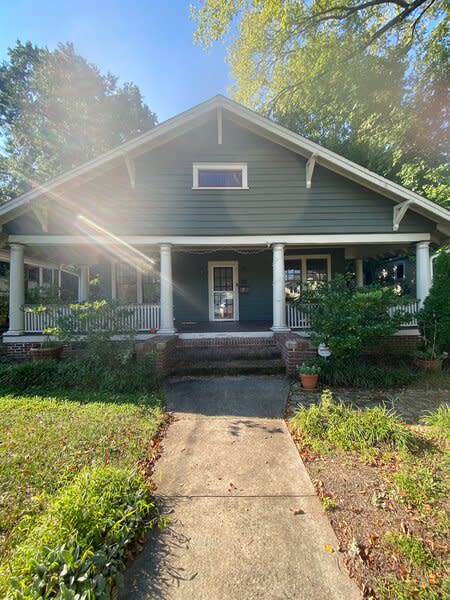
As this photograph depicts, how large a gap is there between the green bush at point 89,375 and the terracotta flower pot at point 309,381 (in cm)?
284

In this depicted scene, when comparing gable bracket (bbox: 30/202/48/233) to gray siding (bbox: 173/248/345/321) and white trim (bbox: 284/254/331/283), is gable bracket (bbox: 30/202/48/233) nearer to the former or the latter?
gray siding (bbox: 173/248/345/321)

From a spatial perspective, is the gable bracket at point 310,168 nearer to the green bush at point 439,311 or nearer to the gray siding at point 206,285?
the gray siding at point 206,285

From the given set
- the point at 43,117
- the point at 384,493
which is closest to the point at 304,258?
the point at 384,493

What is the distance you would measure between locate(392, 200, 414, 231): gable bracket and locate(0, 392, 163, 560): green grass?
7.32 meters

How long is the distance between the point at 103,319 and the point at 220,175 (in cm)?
487

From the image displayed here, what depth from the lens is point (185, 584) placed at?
1.79 meters

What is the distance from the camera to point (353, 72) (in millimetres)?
12188

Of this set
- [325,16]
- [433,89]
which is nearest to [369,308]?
[325,16]

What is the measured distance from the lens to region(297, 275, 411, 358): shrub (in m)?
5.39

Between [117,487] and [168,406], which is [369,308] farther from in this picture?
[117,487]

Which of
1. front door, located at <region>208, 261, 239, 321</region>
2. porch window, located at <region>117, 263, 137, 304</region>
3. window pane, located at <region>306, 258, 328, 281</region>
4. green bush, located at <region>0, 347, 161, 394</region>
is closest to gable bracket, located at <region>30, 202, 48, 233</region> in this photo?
porch window, located at <region>117, 263, 137, 304</region>

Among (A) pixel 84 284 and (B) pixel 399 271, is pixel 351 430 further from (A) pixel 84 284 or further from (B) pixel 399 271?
(B) pixel 399 271

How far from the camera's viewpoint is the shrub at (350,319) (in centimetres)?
539

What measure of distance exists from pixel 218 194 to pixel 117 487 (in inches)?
262
